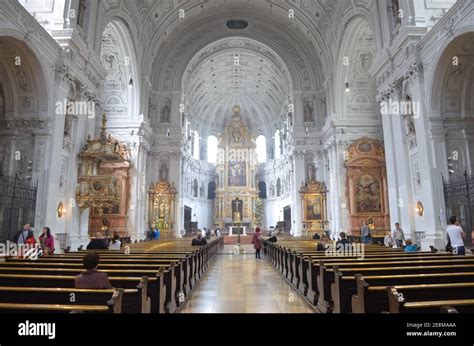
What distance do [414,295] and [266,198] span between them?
3562 cm

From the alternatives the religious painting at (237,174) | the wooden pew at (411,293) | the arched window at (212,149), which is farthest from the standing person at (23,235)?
the arched window at (212,149)

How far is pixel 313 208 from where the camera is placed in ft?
76.9

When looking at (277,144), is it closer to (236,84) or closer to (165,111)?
(236,84)

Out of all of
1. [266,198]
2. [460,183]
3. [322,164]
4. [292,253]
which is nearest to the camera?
[292,253]

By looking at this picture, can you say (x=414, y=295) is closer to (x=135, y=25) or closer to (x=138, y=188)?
(x=138, y=188)

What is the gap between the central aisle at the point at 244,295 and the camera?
5845 mm

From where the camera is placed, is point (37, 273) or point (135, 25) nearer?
point (37, 273)

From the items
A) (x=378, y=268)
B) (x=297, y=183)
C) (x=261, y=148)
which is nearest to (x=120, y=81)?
(x=297, y=183)

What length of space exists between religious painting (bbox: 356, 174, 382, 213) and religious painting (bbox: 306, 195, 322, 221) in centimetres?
373

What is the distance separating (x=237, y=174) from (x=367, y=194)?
19.8 metres

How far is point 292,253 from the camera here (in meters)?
8.41

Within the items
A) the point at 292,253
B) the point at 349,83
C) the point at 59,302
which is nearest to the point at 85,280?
the point at 59,302

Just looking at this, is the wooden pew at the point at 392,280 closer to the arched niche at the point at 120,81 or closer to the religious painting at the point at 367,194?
the religious painting at the point at 367,194

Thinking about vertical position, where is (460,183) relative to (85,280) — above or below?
above
